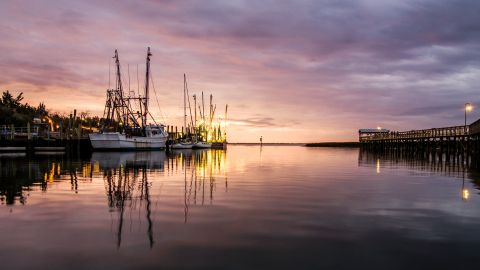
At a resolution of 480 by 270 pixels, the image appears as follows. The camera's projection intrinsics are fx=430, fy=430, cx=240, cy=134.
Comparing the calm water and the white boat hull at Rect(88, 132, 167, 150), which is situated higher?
the white boat hull at Rect(88, 132, 167, 150)

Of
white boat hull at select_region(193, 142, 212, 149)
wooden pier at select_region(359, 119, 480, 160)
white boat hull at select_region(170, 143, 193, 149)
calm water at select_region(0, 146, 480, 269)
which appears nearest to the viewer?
calm water at select_region(0, 146, 480, 269)

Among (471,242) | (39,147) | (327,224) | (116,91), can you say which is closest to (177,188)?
(327,224)

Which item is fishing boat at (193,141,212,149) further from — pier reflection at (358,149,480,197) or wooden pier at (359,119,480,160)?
pier reflection at (358,149,480,197)

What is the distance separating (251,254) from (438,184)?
16356 millimetres

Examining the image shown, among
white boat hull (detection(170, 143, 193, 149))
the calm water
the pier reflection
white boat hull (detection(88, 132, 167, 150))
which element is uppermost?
white boat hull (detection(88, 132, 167, 150))

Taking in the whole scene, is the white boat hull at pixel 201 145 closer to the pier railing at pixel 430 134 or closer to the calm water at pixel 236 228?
the pier railing at pixel 430 134

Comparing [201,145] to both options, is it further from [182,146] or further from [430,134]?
[430,134]

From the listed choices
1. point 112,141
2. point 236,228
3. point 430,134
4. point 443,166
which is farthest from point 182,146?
point 236,228

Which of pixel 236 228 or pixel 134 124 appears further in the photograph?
pixel 134 124

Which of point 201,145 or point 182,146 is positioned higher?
point 201,145

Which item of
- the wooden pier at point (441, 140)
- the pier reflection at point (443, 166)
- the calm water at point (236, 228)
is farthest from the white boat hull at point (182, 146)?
the calm water at point (236, 228)

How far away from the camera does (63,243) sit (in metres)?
8.88

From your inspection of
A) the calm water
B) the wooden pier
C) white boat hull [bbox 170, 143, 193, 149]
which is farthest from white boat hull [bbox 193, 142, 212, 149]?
the calm water

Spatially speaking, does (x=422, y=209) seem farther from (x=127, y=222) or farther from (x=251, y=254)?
(x=127, y=222)
